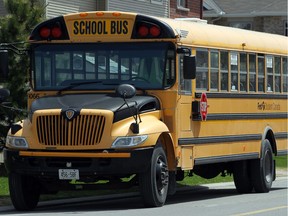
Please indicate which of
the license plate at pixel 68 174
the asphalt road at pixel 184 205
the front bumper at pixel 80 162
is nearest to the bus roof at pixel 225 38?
the front bumper at pixel 80 162

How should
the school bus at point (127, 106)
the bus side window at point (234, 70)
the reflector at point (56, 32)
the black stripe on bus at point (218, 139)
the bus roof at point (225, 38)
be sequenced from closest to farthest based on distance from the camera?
the school bus at point (127, 106) → the reflector at point (56, 32) → the black stripe on bus at point (218, 139) → the bus roof at point (225, 38) → the bus side window at point (234, 70)

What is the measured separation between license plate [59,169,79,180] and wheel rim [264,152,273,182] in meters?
5.63

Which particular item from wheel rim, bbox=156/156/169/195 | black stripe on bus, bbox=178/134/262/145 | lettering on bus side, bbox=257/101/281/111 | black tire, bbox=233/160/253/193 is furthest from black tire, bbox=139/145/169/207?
lettering on bus side, bbox=257/101/281/111

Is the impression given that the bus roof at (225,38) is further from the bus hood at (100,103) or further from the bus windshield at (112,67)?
the bus hood at (100,103)

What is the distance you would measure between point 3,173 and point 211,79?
552 centimetres

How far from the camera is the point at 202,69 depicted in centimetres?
1574

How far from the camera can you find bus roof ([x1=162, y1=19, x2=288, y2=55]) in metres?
15.1

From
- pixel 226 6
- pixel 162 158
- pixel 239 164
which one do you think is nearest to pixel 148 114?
pixel 162 158

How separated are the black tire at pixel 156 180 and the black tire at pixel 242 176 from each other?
3.77 meters

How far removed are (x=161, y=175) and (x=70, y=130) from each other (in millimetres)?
1488

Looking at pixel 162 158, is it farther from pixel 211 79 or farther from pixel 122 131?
pixel 211 79

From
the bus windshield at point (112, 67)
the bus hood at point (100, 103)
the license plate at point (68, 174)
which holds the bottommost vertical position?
the license plate at point (68, 174)

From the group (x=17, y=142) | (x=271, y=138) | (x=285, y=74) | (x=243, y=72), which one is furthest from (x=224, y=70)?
(x=17, y=142)

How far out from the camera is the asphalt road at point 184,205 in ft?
43.7
